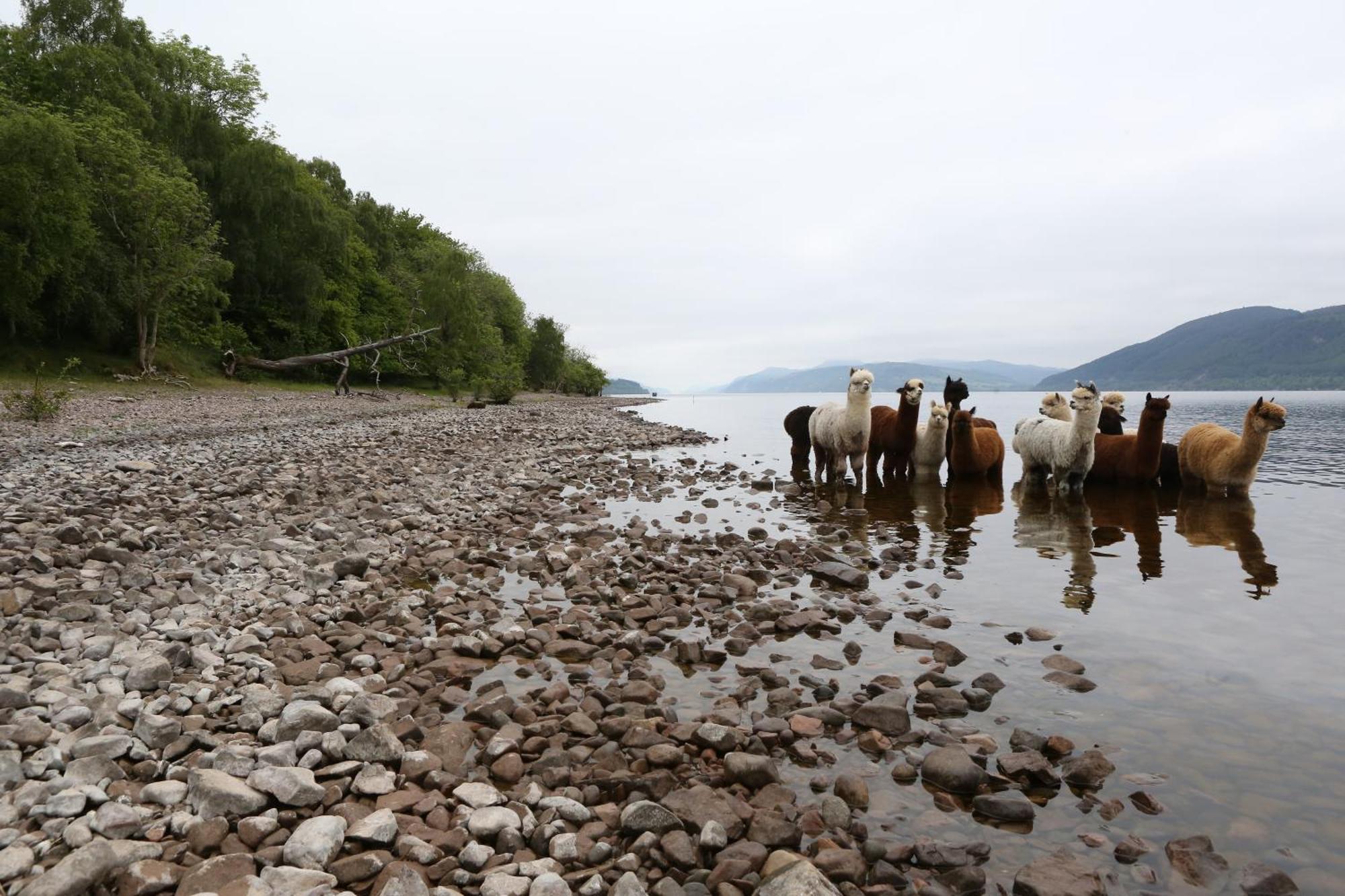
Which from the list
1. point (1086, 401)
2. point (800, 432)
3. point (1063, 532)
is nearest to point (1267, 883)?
point (1063, 532)

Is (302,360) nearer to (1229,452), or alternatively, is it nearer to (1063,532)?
(1063,532)

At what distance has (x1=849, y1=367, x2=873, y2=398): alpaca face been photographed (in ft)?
54.0

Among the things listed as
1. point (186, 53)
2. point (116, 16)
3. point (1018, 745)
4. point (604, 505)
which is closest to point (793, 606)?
point (1018, 745)

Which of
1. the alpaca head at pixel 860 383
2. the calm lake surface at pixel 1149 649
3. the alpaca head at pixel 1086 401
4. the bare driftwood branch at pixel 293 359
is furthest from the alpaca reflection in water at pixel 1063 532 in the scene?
the bare driftwood branch at pixel 293 359

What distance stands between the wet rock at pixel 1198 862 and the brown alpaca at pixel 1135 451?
49.0 feet

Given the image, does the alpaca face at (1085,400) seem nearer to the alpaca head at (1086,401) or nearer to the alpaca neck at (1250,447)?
the alpaca head at (1086,401)

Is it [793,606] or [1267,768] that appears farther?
[793,606]

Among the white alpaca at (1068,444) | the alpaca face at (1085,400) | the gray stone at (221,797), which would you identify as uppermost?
the alpaca face at (1085,400)

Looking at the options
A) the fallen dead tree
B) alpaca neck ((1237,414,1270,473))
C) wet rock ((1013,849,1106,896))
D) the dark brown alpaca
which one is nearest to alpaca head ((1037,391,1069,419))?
the dark brown alpaca

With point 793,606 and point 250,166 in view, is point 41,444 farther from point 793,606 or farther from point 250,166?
point 250,166

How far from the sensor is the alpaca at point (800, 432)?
22.0 metres

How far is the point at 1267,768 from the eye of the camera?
4.43 m

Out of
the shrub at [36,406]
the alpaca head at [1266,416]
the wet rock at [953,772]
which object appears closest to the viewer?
the wet rock at [953,772]

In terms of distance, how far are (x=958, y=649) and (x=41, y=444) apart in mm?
19947
